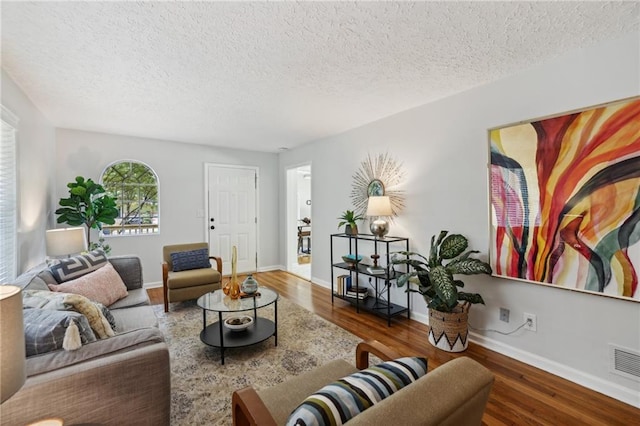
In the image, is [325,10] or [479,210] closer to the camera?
[325,10]

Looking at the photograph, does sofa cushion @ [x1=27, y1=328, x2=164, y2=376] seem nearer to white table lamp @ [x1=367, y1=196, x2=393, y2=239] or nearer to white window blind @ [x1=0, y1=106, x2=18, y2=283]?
white window blind @ [x1=0, y1=106, x2=18, y2=283]

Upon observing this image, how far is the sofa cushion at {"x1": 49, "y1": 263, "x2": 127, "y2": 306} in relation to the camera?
2.26 metres

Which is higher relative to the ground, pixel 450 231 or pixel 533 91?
pixel 533 91

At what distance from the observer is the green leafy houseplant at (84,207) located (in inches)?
142

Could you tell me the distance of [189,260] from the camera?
12.9ft

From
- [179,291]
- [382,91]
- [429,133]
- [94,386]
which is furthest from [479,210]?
[179,291]

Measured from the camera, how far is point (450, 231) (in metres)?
2.98

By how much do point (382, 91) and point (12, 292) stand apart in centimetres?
288

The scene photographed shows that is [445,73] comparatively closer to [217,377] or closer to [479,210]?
[479,210]

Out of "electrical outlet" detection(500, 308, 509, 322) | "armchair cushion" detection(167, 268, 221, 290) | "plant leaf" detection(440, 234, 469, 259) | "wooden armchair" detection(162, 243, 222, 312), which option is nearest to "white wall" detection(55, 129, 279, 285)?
"wooden armchair" detection(162, 243, 222, 312)

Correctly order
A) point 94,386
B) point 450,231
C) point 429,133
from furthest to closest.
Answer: point 429,133 < point 450,231 < point 94,386

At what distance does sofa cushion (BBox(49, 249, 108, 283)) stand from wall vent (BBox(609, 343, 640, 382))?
419cm

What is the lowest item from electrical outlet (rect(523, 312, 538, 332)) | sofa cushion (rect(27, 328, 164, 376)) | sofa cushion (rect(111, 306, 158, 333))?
electrical outlet (rect(523, 312, 538, 332))

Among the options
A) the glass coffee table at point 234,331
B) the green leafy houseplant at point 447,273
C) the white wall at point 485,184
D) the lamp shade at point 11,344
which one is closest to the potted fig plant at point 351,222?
the white wall at point 485,184
